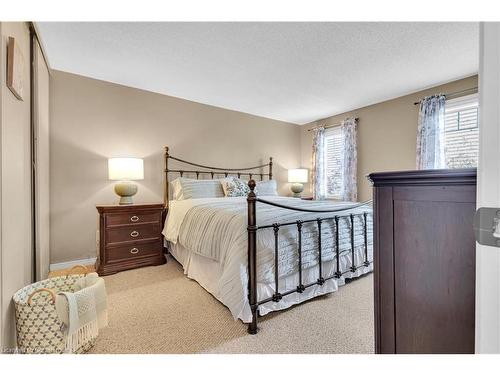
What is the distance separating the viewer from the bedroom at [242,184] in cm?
76

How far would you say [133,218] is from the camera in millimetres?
2754

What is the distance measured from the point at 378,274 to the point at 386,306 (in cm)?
11

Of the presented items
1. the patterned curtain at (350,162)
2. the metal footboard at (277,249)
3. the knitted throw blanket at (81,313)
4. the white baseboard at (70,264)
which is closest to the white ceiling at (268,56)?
the patterned curtain at (350,162)

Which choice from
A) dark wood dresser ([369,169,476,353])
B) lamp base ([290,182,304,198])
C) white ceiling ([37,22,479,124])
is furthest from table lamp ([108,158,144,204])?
lamp base ([290,182,304,198])

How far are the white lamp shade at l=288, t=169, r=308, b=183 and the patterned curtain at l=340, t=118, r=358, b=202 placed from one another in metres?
0.78

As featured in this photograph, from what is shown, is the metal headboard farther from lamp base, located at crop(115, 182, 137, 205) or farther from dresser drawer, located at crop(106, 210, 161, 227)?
lamp base, located at crop(115, 182, 137, 205)

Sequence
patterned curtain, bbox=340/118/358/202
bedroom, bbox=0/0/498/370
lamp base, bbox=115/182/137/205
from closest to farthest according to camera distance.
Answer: bedroom, bbox=0/0/498/370, lamp base, bbox=115/182/137/205, patterned curtain, bbox=340/118/358/202

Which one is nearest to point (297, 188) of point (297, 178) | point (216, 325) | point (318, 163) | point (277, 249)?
point (297, 178)

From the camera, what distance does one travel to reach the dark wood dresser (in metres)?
0.64

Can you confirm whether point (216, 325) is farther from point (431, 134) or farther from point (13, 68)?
point (431, 134)

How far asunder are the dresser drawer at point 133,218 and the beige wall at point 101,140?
1.64 feet

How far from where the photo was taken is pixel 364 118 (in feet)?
12.8

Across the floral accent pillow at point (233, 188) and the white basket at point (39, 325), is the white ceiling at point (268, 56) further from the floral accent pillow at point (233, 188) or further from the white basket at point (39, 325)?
the white basket at point (39, 325)

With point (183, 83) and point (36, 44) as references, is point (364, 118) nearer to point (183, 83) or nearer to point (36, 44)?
point (183, 83)
